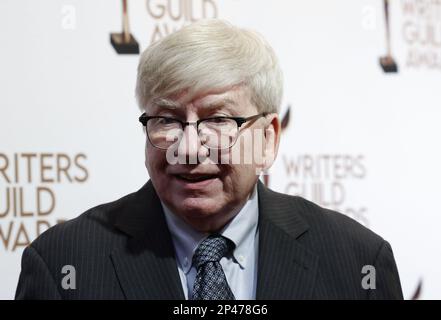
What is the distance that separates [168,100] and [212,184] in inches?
6.6

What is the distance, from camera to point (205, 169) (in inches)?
45.8

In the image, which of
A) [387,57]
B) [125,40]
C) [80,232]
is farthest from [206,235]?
[387,57]

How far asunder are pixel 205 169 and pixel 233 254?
19 cm

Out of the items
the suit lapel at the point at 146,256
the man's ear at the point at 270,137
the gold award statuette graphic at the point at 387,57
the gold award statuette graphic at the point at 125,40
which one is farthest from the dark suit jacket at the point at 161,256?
the gold award statuette graphic at the point at 387,57

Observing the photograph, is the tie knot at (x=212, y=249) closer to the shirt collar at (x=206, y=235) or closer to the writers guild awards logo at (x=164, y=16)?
the shirt collar at (x=206, y=235)

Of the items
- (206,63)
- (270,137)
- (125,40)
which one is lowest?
(270,137)

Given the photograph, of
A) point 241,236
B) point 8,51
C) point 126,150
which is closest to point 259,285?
A: point 241,236

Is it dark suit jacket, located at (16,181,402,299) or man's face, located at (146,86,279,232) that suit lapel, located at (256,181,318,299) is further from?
man's face, located at (146,86,279,232)

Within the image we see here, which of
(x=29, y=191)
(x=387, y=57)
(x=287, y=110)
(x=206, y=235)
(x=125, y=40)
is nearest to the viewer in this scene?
(x=206, y=235)

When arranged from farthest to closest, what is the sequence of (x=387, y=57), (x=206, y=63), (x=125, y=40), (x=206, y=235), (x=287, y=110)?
1. (x=387, y=57)
2. (x=287, y=110)
3. (x=125, y=40)
4. (x=206, y=235)
5. (x=206, y=63)

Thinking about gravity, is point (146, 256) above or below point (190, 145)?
below

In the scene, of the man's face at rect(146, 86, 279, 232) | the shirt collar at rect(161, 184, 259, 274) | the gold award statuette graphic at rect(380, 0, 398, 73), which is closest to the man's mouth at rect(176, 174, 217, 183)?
the man's face at rect(146, 86, 279, 232)

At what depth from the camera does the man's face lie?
1147mm

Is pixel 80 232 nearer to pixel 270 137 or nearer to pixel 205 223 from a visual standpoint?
pixel 205 223
